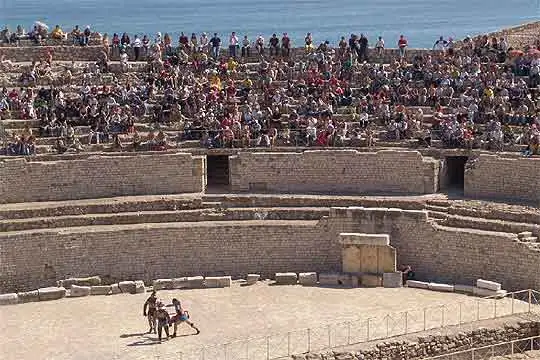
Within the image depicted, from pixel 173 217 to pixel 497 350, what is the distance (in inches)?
477

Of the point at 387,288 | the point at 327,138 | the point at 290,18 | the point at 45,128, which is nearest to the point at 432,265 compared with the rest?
the point at 387,288

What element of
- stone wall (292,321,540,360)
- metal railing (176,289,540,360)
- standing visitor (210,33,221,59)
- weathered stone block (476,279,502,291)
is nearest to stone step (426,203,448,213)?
weathered stone block (476,279,502,291)

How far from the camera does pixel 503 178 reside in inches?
1383

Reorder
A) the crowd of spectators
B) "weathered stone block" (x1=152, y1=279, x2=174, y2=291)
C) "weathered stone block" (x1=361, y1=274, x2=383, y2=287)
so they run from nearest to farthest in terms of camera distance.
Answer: "weathered stone block" (x1=361, y1=274, x2=383, y2=287)
"weathered stone block" (x1=152, y1=279, x2=174, y2=291)
the crowd of spectators

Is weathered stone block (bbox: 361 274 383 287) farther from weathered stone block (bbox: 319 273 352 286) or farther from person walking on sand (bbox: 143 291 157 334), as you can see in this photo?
person walking on sand (bbox: 143 291 157 334)

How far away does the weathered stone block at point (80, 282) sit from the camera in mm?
33125

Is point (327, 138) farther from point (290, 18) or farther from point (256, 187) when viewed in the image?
point (290, 18)

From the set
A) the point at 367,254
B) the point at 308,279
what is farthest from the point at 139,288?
the point at 367,254

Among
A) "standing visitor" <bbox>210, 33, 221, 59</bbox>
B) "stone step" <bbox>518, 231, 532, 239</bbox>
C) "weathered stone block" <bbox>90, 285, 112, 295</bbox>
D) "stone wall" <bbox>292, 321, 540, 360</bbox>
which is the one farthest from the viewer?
"standing visitor" <bbox>210, 33, 221, 59</bbox>

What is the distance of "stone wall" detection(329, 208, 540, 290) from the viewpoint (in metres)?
31.5

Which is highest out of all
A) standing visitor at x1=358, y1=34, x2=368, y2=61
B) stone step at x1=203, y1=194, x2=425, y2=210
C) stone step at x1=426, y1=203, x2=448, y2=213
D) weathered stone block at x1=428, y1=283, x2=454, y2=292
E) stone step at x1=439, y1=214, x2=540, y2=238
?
standing visitor at x1=358, y1=34, x2=368, y2=61

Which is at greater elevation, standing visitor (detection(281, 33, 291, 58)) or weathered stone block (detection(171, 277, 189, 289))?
standing visitor (detection(281, 33, 291, 58))

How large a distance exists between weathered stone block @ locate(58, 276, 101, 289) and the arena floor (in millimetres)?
1167

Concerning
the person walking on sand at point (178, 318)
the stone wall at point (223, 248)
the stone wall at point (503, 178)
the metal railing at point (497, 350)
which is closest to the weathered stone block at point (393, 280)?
the stone wall at point (223, 248)
